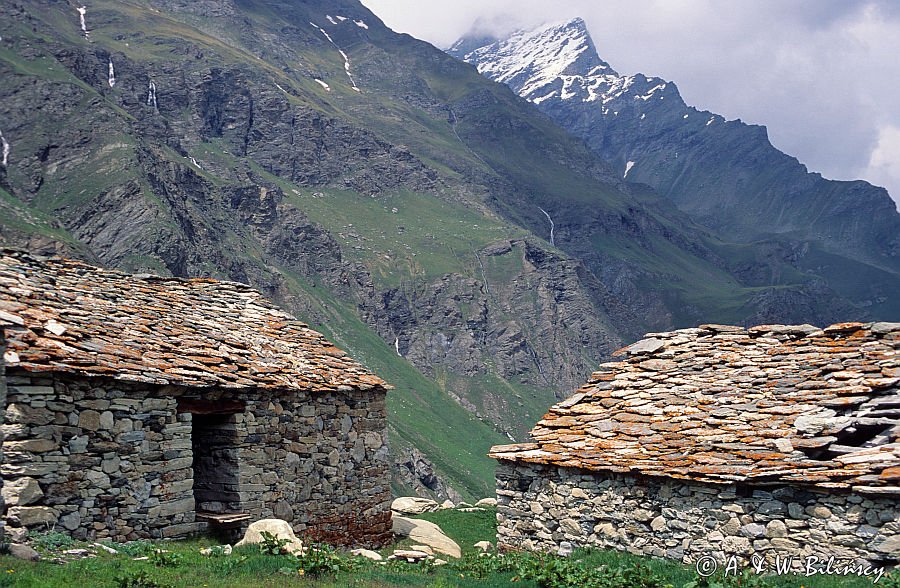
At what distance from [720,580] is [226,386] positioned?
33.0 feet

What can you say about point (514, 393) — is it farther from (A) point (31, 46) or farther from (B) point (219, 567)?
(B) point (219, 567)

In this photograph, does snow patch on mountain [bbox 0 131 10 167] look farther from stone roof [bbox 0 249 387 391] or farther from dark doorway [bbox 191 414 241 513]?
dark doorway [bbox 191 414 241 513]

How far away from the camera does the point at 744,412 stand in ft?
61.8

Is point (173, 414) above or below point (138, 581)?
above

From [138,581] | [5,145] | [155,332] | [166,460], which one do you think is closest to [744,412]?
[166,460]

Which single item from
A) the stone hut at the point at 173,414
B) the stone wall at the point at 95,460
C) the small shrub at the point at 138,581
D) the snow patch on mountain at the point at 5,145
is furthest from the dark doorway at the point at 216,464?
the snow patch on mountain at the point at 5,145

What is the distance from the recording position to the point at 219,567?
1356cm

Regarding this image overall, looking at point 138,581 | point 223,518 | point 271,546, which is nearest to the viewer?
point 138,581

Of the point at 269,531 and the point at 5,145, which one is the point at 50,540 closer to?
the point at 269,531

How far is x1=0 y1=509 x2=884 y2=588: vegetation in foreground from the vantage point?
12266 mm

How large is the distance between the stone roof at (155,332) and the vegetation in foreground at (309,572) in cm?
313

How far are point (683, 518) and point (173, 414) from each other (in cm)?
979

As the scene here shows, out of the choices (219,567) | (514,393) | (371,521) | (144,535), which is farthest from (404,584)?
(514,393)

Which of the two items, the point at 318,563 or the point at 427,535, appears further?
the point at 427,535
